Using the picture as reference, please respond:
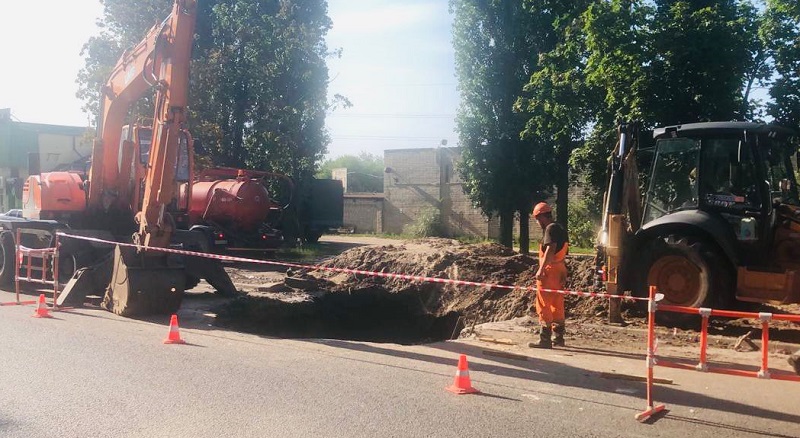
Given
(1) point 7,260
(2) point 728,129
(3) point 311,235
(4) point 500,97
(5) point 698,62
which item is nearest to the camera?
(2) point 728,129

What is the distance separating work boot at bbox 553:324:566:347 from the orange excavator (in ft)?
20.3

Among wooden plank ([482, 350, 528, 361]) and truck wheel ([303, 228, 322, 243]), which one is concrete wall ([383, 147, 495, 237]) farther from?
wooden plank ([482, 350, 528, 361])

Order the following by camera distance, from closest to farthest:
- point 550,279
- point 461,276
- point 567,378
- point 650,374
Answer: point 650,374 → point 567,378 → point 550,279 → point 461,276

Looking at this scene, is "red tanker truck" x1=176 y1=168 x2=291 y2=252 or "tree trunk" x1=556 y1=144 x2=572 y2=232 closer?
"red tanker truck" x1=176 y1=168 x2=291 y2=252

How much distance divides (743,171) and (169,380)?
788 centimetres

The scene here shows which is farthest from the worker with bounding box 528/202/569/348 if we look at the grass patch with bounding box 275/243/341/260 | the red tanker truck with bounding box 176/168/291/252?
the grass patch with bounding box 275/243/341/260

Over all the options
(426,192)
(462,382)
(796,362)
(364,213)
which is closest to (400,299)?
(462,382)

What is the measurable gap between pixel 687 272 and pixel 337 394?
5.89 meters

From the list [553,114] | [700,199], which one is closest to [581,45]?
[553,114]

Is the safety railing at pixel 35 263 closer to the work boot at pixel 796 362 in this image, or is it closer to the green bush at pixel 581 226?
the work boot at pixel 796 362

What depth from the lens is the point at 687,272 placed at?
10.1 metres

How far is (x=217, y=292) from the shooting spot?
1417 cm

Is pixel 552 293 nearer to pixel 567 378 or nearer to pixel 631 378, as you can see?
pixel 567 378

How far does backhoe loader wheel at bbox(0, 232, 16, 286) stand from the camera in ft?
48.6
